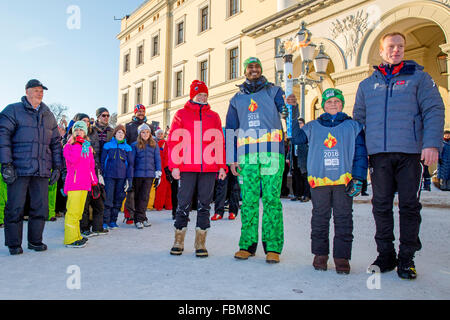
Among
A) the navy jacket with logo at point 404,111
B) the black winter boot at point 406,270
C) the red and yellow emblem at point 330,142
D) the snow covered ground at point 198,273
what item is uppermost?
the navy jacket with logo at point 404,111

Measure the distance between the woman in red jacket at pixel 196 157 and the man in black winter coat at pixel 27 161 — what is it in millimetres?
1562

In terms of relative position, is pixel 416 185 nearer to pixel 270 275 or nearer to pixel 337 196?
pixel 337 196

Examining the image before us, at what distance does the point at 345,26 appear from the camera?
1282cm

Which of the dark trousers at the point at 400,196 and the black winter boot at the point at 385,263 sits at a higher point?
the dark trousers at the point at 400,196

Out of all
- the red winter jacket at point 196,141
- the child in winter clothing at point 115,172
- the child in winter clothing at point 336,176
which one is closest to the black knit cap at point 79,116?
the child in winter clothing at point 115,172

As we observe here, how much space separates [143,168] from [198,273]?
3144 millimetres

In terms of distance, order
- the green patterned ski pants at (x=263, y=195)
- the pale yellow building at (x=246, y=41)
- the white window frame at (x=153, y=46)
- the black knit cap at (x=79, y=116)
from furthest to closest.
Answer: the white window frame at (x=153, y=46)
the pale yellow building at (x=246, y=41)
the black knit cap at (x=79, y=116)
the green patterned ski pants at (x=263, y=195)

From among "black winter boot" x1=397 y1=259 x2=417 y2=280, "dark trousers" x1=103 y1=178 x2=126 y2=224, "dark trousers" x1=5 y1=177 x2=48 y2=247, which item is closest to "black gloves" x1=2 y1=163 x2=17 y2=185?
"dark trousers" x1=5 y1=177 x2=48 y2=247

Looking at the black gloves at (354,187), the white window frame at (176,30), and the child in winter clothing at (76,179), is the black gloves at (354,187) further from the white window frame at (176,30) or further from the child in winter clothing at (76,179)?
the white window frame at (176,30)

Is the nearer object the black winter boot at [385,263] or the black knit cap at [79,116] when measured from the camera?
the black winter boot at [385,263]

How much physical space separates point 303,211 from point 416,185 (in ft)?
13.0

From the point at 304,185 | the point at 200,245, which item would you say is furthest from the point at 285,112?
the point at 304,185

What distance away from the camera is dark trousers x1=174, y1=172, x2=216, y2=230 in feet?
12.1

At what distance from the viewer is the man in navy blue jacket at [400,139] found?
2861 millimetres
